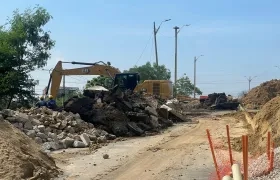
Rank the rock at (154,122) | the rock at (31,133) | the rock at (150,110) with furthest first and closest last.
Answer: the rock at (150,110)
the rock at (154,122)
the rock at (31,133)

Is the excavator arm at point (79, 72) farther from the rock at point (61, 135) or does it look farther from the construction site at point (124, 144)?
the rock at point (61, 135)

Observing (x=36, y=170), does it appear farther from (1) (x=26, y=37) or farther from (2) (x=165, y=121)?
(1) (x=26, y=37)

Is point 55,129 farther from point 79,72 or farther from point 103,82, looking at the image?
point 103,82

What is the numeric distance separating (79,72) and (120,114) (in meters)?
9.74

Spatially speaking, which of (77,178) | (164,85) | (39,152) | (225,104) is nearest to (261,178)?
(77,178)

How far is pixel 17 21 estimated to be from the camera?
1193 inches

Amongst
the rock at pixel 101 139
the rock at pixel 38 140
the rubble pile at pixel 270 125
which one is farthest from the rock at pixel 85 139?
the rubble pile at pixel 270 125

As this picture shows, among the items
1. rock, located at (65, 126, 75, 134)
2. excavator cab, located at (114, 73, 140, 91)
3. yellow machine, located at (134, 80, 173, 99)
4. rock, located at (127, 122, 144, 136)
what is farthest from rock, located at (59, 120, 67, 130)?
yellow machine, located at (134, 80, 173, 99)

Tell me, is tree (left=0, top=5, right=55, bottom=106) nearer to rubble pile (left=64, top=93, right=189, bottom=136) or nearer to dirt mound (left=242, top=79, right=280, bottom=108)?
rubble pile (left=64, top=93, right=189, bottom=136)

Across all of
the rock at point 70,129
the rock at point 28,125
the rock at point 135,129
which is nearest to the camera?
the rock at point 28,125

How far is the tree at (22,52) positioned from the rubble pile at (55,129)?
6.22m

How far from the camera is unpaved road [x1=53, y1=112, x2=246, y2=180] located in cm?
1091

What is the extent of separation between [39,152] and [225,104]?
34.9m

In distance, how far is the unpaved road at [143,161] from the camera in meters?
10.9
